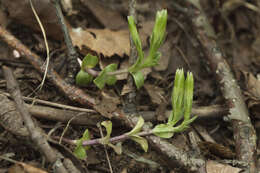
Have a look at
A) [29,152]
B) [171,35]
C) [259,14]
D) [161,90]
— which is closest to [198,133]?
[161,90]

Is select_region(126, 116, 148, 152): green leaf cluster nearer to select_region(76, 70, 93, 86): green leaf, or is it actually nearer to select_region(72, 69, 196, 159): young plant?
select_region(72, 69, 196, 159): young plant

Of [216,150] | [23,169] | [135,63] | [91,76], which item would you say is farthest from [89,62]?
[216,150]

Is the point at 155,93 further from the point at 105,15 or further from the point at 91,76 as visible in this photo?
the point at 105,15

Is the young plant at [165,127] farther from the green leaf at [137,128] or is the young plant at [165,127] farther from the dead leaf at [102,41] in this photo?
the dead leaf at [102,41]

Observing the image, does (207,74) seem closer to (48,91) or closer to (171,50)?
(171,50)

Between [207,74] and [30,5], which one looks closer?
[30,5]

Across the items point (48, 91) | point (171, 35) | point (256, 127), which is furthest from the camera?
point (171, 35)
